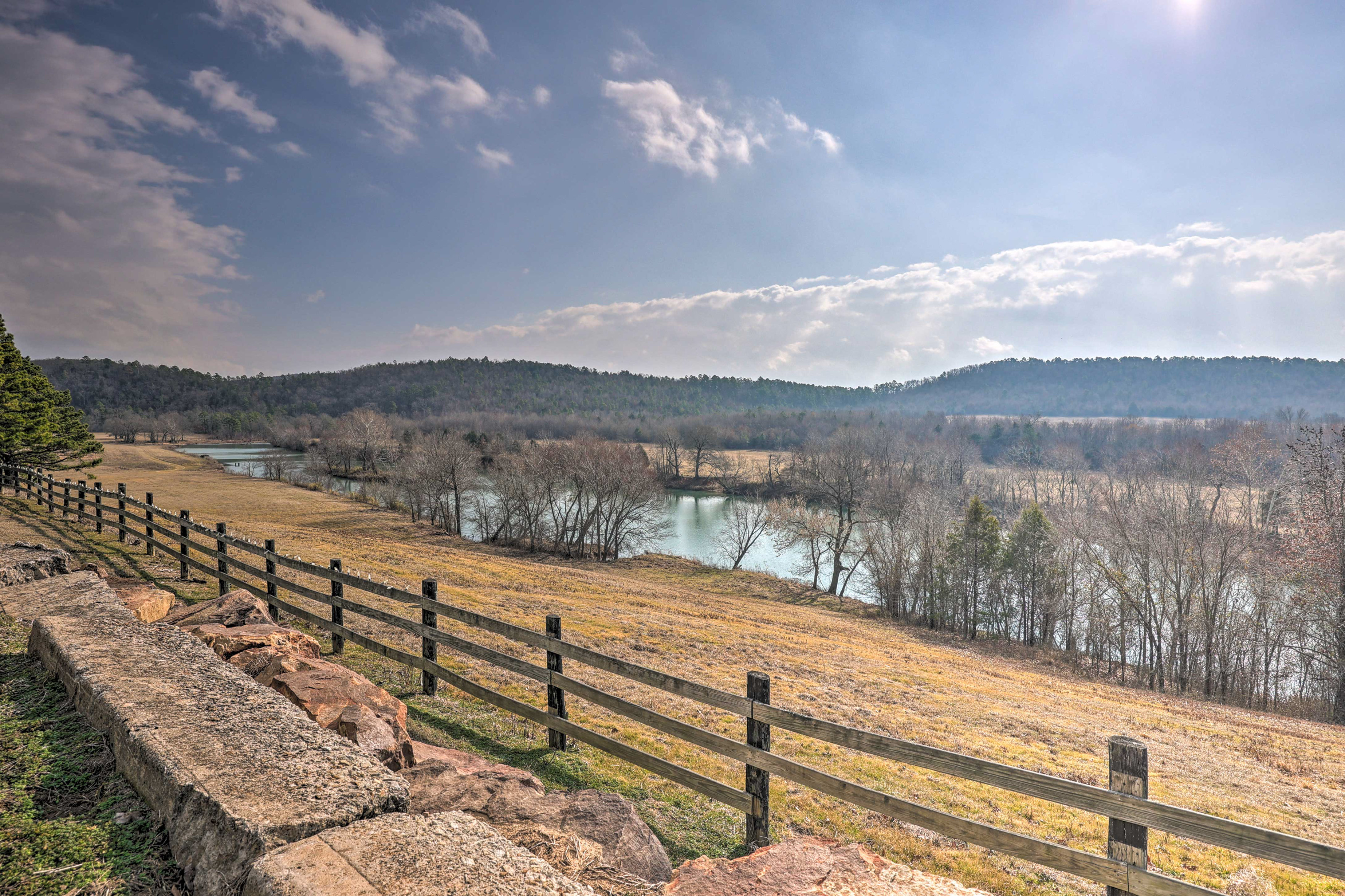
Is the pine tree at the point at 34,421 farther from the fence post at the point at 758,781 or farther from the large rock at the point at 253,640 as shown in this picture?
the fence post at the point at 758,781

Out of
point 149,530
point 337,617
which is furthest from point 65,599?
point 149,530

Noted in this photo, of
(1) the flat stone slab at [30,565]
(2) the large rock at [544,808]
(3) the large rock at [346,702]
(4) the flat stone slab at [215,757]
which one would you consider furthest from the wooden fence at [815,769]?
(1) the flat stone slab at [30,565]

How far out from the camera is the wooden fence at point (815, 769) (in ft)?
10.2

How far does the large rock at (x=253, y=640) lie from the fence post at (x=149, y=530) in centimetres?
871

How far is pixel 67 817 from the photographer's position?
139 inches

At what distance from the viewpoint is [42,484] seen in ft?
73.3

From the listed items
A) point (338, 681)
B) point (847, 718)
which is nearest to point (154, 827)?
point (338, 681)

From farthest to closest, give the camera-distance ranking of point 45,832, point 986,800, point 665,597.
Answer: point 665,597
point 986,800
point 45,832

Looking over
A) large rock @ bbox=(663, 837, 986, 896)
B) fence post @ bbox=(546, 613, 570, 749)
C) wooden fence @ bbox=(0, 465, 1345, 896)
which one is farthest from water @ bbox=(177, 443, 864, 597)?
large rock @ bbox=(663, 837, 986, 896)

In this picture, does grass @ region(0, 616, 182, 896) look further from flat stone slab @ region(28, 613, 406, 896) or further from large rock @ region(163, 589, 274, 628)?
large rock @ region(163, 589, 274, 628)

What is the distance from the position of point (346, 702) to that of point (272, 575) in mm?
5551

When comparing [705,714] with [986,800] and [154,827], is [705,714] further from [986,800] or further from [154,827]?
[154,827]

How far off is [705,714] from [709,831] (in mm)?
4111

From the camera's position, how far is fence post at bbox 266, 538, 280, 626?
31.2ft
